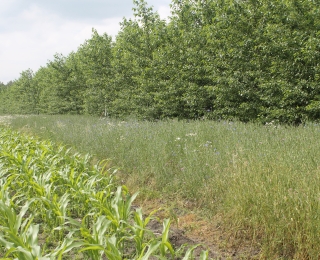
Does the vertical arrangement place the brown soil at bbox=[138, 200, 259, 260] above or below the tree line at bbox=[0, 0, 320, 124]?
below

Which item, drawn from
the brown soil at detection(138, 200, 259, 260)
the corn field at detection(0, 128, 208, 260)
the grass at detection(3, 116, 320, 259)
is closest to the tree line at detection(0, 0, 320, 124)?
the grass at detection(3, 116, 320, 259)

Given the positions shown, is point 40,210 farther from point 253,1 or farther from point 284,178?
point 253,1

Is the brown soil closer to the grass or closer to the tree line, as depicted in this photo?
the grass

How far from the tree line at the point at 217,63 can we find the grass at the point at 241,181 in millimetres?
3088

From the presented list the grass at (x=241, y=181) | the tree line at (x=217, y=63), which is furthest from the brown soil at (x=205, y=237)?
the tree line at (x=217, y=63)

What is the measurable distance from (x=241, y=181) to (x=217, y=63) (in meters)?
7.52

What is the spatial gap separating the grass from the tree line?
3.09m

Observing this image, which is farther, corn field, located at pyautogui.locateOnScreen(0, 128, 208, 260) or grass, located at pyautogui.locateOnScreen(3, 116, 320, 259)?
grass, located at pyautogui.locateOnScreen(3, 116, 320, 259)

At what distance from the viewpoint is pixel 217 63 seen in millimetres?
9984

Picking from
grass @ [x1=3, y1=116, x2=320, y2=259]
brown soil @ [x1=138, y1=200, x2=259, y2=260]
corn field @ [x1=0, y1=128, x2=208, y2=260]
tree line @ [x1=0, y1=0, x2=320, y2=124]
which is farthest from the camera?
tree line @ [x1=0, y1=0, x2=320, y2=124]

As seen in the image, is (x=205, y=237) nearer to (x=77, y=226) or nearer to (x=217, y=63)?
(x=77, y=226)

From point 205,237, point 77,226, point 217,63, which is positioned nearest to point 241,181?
point 205,237

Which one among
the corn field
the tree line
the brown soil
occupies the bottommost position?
the brown soil

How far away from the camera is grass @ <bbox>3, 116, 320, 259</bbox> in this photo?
2510 millimetres
